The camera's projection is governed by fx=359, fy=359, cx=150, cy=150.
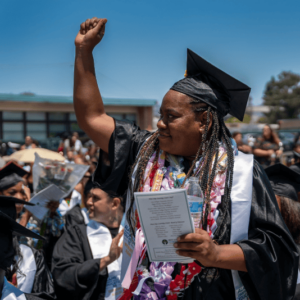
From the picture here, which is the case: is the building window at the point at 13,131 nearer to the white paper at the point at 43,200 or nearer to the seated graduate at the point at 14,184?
the seated graduate at the point at 14,184

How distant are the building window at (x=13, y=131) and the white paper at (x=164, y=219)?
17.8 m

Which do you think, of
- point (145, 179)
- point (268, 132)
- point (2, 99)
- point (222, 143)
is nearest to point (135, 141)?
point (145, 179)

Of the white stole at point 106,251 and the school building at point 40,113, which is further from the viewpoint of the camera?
the school building at point 40,113

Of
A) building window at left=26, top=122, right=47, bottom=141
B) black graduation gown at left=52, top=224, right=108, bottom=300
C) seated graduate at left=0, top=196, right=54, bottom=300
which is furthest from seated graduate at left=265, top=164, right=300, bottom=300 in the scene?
building window at left=26, top=122, right=47, bottom=141

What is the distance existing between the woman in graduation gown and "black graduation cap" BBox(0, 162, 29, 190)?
89.5 inches

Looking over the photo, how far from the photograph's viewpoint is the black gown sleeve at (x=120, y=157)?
191cm

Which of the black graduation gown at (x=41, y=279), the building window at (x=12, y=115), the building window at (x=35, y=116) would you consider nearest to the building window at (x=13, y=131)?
the building window at (x=12, y=115)

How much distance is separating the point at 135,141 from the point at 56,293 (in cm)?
187

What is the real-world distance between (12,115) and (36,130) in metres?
1.46

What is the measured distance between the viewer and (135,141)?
1972 mm

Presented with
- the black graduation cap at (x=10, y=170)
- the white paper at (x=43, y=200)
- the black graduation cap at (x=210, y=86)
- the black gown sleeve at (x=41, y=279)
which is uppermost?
the black graduation cap at (x=210, y=86)

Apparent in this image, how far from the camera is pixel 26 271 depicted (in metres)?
2.98

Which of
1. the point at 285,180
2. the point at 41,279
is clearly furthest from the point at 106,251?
the point at 285,180

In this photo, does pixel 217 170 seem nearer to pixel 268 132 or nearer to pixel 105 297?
pixel 105 297
